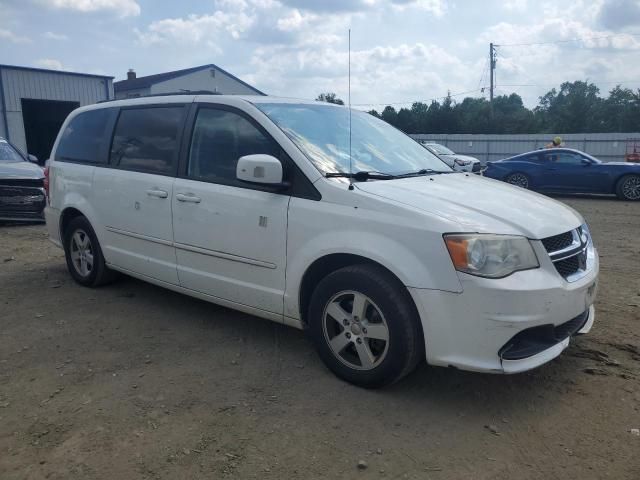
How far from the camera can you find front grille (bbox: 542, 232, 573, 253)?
3.23 metres

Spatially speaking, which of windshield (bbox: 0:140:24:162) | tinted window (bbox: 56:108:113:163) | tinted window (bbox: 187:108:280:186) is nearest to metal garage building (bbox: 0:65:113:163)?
windshield (bbox: 0:140:24:162)

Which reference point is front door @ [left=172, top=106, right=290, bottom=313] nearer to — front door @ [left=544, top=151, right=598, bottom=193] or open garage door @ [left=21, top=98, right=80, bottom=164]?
front door @ [left=544, top=151, right=598, bottom=193]

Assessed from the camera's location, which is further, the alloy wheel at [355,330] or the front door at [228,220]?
the front door at [228,220]

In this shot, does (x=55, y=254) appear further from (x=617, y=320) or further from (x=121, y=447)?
(x=617, y=320)

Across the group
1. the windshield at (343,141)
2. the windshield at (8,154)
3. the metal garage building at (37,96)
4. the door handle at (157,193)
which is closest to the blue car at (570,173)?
the windshield at (343,141)

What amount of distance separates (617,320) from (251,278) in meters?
2.99

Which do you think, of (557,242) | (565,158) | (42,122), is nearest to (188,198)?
(557,242)

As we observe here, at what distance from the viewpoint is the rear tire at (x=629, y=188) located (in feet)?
45.2

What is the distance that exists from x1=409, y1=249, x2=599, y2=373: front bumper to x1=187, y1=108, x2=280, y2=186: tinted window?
1605mm

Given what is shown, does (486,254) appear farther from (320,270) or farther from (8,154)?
(8,154)

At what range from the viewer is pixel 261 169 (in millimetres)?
3580

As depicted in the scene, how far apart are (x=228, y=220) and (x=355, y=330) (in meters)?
1.23

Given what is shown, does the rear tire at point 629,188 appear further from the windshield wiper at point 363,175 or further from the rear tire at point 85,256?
the rear tire at point 85,256

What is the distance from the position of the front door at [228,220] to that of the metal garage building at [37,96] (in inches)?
798
